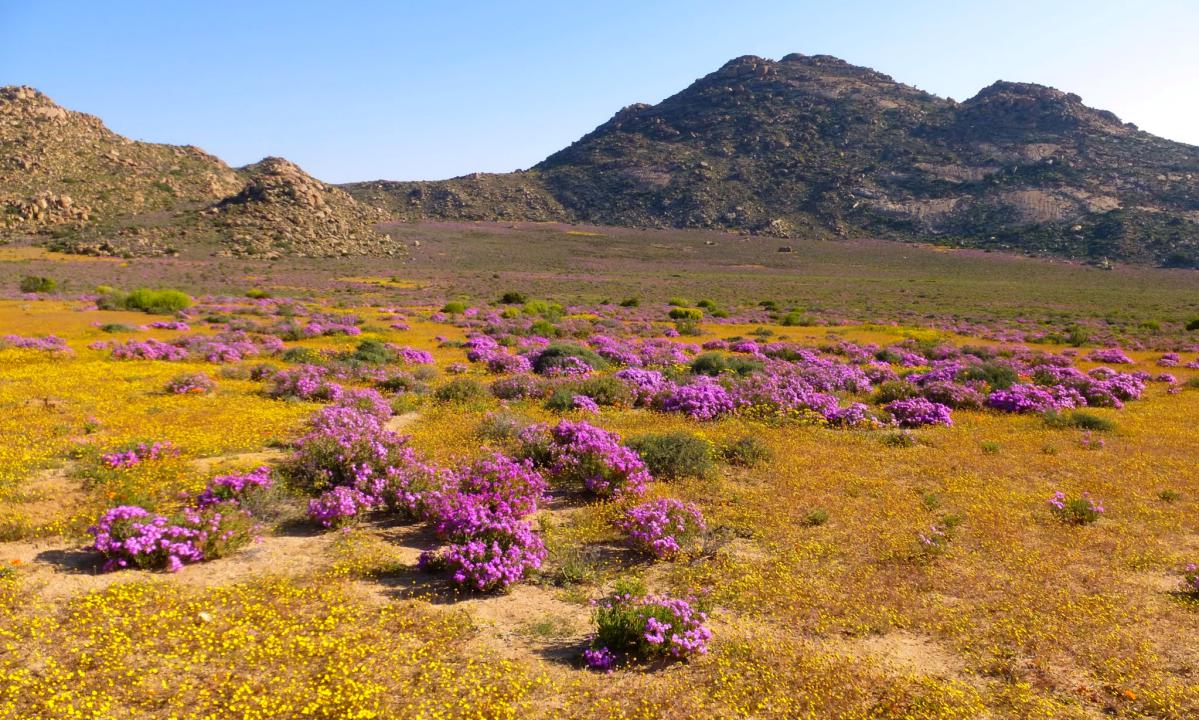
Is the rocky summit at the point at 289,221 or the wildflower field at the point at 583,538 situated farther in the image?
the rocky summit at the point at 289,221

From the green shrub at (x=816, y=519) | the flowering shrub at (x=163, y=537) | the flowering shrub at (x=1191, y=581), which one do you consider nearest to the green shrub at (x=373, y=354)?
the flowering shrub at (x=163, y=537)

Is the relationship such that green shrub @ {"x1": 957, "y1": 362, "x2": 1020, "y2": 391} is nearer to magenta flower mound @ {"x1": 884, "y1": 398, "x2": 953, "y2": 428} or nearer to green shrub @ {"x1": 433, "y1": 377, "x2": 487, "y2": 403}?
magenta flower mound @ {"x1": 884, "y1": 398, "x2": 953, "y2": 428}

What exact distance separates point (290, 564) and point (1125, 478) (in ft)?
48.9

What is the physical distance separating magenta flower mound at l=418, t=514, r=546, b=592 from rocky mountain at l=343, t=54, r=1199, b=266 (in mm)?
118515

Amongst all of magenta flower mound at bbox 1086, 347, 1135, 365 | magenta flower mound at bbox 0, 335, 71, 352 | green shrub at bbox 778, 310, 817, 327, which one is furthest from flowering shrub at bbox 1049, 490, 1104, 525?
green shrub at bbox 778, 310, 817, 327

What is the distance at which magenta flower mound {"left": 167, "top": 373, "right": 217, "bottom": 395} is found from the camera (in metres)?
15.5

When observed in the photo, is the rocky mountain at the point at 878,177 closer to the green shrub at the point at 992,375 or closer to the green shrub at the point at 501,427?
the green shrub at the point at 992,375

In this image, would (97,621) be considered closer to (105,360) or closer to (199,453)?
(199,453)

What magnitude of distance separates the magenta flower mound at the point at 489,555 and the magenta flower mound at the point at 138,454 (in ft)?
20.3

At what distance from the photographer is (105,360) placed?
19.3m

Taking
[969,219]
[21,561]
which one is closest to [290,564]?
[21,561]

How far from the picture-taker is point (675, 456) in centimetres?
1176

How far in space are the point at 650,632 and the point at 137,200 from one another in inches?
3946

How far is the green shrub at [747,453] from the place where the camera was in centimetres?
1241
